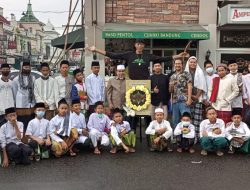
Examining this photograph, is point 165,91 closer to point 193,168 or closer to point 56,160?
point 193,168

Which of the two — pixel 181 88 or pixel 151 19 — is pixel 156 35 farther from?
pixel 181 88

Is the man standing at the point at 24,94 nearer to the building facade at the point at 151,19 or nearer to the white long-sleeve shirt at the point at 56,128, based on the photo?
the white long-sleeve shirt at the point at 56,128

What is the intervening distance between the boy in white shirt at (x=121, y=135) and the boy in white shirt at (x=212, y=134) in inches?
53.2

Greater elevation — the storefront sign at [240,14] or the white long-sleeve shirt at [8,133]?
the storefront sign at [240,14]

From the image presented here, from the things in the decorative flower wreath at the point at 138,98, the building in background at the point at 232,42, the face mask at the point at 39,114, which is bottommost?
the face mask at the point at 39,114

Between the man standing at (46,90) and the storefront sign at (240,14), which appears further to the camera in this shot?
the storefront sign at (240,14)

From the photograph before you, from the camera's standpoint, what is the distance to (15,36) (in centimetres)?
7081

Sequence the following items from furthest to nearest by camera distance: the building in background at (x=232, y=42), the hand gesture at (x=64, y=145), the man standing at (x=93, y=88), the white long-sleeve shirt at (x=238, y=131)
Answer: the building in background at (x=232, y=42) < the man standing at (x=93, y=88) < the white long-sleeve shirt at (x=238, y=131) < the hand gesture at (x=64, y=145)

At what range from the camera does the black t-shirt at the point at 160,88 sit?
27.3 feet

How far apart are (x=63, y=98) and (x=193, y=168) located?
2968mm

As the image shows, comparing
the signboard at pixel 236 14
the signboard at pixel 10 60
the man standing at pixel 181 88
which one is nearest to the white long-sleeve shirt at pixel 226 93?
the man standing at pixel 181 88

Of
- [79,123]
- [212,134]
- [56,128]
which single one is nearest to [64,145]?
[56,128]

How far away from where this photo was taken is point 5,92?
7.76 m

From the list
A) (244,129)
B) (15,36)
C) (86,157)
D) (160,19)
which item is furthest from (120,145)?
(15,36)
